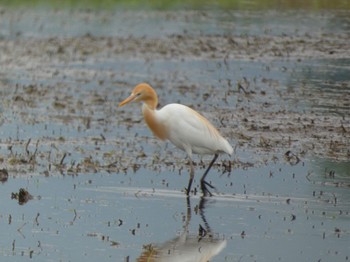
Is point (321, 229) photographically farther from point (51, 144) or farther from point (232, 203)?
point (51, 144)

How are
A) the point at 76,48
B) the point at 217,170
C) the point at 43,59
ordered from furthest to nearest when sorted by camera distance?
the point at 76,48
the point at 43,59
the point at 217,170

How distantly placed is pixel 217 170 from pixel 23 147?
2.44m

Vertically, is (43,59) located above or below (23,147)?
above

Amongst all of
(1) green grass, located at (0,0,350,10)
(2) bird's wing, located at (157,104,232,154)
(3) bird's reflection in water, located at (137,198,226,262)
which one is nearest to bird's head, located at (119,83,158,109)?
(2) bird's wing, located at (157,104,232,154)

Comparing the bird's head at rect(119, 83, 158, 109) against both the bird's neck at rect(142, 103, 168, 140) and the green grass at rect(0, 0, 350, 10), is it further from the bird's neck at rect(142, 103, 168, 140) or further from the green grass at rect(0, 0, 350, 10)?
the green grass at rect(0, 0, 350, 10)

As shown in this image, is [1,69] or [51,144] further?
[1,69]

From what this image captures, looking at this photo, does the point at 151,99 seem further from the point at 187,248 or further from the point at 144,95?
the point at 187,248

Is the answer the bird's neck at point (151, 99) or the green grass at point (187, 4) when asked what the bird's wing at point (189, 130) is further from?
the green grass at point (187, 4)

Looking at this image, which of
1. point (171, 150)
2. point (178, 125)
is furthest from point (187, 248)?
point (171, 150)

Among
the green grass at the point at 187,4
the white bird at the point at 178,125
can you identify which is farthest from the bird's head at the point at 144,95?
the green grass at the point at 187,4

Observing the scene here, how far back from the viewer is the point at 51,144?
14195 mm

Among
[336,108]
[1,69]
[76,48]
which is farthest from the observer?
[76,48]

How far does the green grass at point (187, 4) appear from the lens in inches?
1411

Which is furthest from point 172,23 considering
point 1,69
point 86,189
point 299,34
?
point 86,189
